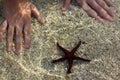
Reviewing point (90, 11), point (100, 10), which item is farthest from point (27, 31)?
point (100, 10)

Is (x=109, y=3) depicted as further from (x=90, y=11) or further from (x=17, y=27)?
(x=17, y=27)

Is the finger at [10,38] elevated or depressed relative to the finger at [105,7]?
depressed

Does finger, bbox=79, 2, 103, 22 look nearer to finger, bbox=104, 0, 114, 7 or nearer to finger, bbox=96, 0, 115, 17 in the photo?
finger, bbox=96, 0, 115, 17

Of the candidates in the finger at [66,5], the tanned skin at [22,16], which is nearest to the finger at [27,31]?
the tanned skin at [22,16]

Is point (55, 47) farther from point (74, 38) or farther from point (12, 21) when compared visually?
point (12, 21)

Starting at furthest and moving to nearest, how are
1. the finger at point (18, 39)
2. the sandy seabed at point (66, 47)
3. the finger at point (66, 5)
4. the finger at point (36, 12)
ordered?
the finger at point (66, 5) < the finger at point (36, 12) < the finger at point (18, 39) < the sandy seabed at point (66, 47)

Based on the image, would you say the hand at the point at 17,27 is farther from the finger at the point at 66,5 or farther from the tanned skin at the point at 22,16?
the finger at the point at 66,5

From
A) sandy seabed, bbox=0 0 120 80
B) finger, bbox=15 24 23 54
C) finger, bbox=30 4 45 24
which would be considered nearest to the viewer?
sandy seabed, bbox=0 0 120 80

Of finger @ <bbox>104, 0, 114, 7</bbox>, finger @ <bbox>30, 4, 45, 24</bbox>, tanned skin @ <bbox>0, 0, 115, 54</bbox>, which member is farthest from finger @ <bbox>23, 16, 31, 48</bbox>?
finger @ <bbox>104, 0, 114, 7</bbox>
